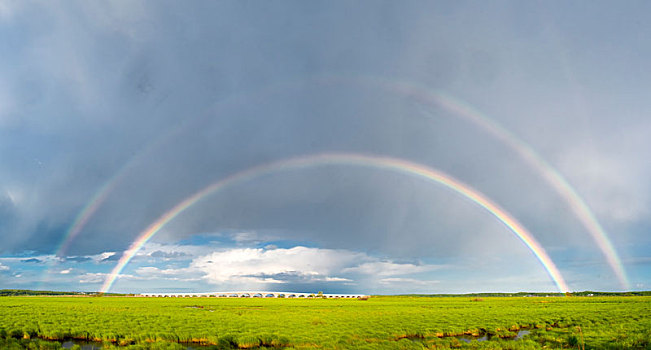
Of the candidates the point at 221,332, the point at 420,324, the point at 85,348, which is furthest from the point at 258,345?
the point at 420,324

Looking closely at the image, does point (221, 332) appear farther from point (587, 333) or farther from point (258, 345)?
point (587, 333)

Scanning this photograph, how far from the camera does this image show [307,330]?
40062 mm

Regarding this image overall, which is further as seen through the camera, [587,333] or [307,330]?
[307,330]

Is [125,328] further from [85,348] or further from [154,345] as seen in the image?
[154,345]

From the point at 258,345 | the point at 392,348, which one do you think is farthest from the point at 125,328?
the point at 392,348

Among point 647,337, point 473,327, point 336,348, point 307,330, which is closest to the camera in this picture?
point 336,348

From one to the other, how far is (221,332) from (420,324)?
77.1 feet

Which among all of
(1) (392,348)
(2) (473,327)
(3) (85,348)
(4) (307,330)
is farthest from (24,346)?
(2) (473,327)

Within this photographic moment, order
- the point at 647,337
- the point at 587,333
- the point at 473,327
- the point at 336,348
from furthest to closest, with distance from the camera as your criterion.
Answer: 1. the point at 473,327
2. the point at 587,333
3. the point at 647,337
4. the point at 336,348

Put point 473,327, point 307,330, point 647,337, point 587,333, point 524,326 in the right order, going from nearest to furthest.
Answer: point 647,337 → point 587,333 → point 307,330 → point 473,327 → point 524,326

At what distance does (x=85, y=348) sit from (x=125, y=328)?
6788mm

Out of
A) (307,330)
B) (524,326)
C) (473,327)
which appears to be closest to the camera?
(307,330)

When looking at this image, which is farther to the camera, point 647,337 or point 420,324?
point 420,324

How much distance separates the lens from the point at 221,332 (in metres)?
38.4
